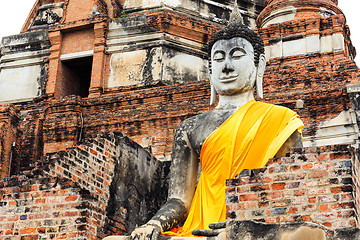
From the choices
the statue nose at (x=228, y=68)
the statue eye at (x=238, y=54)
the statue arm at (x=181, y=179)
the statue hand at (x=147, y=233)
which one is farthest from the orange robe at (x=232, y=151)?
the statue eye at (x=238, y=54)

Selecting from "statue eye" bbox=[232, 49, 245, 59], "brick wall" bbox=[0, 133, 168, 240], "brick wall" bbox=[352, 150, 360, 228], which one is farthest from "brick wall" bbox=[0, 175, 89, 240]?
"brick wall" bbox=[352, 150, 360, 228]

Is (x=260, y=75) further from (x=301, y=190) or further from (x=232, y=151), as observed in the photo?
(x=301, y=190)

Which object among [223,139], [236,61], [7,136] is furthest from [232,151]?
[7,136]

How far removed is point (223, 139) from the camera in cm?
616

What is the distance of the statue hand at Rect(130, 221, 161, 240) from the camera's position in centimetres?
570

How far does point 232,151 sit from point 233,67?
1.05m

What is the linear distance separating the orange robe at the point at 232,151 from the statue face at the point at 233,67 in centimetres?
44

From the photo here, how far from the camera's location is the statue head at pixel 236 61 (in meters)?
6.67

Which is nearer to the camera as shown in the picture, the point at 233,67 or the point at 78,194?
the point at 78,194

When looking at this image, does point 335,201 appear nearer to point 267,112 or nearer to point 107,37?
point 267,112

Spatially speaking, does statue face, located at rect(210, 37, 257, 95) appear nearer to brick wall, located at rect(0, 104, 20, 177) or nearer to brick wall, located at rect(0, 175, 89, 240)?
brick wall, located at rect(0, 175, 89, 240)

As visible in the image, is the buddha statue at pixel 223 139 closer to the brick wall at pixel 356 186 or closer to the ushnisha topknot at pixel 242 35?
the ushnisha topknot at pixel 242 35

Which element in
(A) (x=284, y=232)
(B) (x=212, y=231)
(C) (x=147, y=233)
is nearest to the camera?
(A) (x=284, y=232)

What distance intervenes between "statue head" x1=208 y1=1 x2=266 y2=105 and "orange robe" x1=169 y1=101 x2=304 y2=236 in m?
0.47
